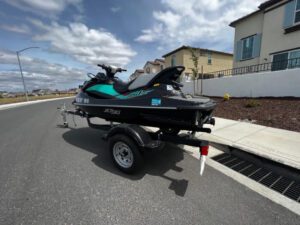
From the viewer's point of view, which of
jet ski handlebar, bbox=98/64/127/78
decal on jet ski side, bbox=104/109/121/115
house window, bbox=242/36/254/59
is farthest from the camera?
house window, bbox=242/36/254/59

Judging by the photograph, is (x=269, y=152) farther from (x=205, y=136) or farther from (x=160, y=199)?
(x=160, y=199)

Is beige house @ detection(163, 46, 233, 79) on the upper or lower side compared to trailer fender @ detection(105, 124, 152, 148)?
upper

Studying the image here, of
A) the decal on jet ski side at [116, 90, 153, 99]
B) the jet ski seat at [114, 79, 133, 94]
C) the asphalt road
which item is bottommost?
the asphalt road

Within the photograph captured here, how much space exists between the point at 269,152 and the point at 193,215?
247 centimetres

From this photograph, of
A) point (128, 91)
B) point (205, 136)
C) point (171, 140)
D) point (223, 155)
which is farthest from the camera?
point (205, 136)

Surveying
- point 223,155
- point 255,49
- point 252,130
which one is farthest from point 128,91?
point 255,49

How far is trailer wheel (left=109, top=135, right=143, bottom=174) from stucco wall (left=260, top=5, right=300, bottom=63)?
13.6 meters

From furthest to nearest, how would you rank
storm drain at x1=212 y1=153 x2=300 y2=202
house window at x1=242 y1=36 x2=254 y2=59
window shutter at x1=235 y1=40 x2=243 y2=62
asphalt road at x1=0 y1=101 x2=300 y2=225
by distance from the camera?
window shutter at x1=235 y1=40 x2=243 y2=62, house window at x1=242 y1=36 x2=254 y2=59, storm drain at x1=212 y1=153 x2=300 y2=202, asphalt road at x1=0 y1=101 x2=300 y2=225

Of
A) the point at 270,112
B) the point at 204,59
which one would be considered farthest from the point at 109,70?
the point at 204,59

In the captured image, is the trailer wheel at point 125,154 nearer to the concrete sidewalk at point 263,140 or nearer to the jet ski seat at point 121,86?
the jet ski seat at point 121,86

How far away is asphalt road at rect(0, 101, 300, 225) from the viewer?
6.72 ft

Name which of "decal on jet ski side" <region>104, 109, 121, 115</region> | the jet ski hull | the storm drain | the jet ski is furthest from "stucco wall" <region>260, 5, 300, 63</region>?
"decal on jet ski side" <region>104, 109, 121, 115</region>

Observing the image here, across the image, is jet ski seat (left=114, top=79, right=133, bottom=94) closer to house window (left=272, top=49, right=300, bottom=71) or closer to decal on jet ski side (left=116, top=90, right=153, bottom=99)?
decal on jet ski side (left=116, top=90, right=153, bottom=99)

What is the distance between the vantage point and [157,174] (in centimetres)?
305
